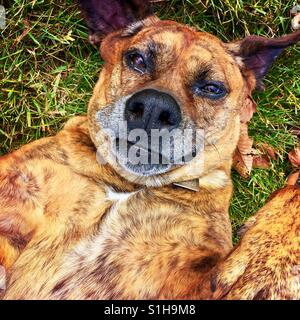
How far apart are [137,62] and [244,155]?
5.53 ft

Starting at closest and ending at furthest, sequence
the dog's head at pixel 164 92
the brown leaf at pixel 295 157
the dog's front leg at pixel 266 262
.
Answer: the dog's front leg at pixel 266 262 → the dog's head at pixel 164 92 → the brown leaf at pixel 295 157

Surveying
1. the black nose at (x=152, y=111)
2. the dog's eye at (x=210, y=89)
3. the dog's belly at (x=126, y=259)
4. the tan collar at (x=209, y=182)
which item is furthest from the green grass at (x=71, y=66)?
the black nose at (x=152, y=111)

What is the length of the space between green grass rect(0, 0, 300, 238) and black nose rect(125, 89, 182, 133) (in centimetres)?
177

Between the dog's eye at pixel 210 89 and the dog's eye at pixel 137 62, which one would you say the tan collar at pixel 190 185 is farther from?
the dog's eye at pixel 137 62

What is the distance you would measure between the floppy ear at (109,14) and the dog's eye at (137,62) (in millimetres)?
482

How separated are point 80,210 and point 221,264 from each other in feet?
3.35

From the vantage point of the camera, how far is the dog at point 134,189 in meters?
3.12

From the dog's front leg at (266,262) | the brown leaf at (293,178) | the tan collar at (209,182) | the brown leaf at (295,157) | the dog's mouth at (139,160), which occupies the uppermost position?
the dog's mouth at (139,160)

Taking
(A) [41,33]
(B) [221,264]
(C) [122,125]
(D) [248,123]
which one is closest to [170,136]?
(C) [122,125]

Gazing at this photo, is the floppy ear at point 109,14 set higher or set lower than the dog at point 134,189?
higher

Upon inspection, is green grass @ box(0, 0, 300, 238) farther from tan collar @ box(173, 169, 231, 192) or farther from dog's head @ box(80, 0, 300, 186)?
tan collar @ box(173, 169, 231, 192)

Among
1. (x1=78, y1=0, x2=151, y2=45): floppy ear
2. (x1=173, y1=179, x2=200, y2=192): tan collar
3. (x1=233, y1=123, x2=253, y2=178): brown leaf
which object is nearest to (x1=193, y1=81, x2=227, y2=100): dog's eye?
(x1=173, y1=179, x2=200, y2=192): tan collar

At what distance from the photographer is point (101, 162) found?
352 centimetres

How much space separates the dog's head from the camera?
3.15m
